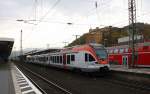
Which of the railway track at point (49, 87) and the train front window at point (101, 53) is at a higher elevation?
the train front window at point (101, 53)

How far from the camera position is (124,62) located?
4934cm

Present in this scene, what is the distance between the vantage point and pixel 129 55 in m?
46.9

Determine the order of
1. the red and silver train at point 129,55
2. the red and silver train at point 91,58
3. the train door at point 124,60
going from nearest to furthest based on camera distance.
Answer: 1. the red and silver train at point 91,58
2. the red and silver train at point 129,55
3. the train door at point 124,60

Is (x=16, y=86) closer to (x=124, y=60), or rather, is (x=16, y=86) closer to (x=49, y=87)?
(x=49, y=87)

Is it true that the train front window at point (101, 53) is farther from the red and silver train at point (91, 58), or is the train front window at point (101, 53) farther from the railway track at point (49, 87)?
the railway track at point (49, 87)

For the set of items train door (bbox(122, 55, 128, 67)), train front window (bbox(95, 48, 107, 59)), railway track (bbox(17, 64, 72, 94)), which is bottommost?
railway track (bbox(17, 64, 72, 94))

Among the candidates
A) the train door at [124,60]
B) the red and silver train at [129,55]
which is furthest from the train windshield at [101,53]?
the train door at [124,60]

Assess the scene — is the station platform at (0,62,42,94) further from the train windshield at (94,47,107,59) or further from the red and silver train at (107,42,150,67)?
the red and silver train at (107,42,150,67)

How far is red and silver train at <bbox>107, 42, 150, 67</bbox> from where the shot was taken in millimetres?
42750

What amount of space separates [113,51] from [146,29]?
4897 cm

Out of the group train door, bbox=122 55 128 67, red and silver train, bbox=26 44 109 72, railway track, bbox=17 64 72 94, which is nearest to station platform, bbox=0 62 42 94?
railway track, bbox=17 64 72 94

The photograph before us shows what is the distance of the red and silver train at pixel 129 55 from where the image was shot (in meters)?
42.8

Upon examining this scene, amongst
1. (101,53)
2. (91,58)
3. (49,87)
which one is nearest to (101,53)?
(101,53)

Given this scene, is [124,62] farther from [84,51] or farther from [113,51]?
[84,51]
